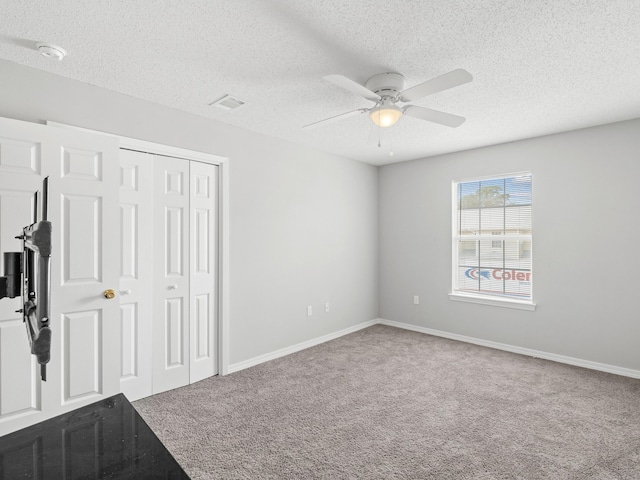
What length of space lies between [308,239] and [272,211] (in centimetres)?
69

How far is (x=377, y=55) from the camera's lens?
2.17 meters

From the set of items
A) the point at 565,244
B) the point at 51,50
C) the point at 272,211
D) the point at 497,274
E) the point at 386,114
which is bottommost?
the point at 497,274

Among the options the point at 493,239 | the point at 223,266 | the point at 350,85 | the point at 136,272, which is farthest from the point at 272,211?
the point at 493,239

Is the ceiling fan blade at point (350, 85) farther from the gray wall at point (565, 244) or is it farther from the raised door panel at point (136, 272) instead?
the gray wall at point (565, 244)

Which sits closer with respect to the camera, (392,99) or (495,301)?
(392,99)

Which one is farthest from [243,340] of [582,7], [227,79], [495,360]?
[582,7]

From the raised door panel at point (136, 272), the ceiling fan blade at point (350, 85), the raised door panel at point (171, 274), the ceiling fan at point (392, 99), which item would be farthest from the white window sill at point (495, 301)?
the raised door panel at point (136, 272)

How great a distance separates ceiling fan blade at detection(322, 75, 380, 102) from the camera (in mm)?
1945

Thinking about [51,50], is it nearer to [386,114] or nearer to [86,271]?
[86,271]

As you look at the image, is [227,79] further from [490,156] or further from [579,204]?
[579,204]

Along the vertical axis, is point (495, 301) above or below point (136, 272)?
below

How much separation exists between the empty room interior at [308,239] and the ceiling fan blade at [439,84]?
3 cm

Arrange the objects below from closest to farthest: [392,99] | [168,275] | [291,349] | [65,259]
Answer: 1. [65,259]
2. [392,99]
3. [168,275]
4. [291,349]

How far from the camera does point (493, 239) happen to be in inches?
173
